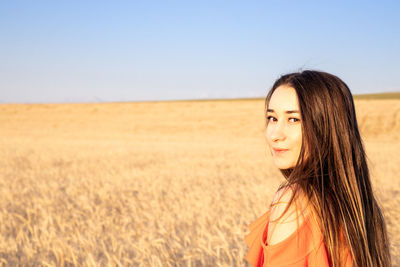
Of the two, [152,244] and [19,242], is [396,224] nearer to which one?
[152,244]

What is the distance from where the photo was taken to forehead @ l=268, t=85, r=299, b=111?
54.2 inches

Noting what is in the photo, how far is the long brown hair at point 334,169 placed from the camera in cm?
120

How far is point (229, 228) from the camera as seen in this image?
13.6ft

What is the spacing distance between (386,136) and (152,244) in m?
25.2

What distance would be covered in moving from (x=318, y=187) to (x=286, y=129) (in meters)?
0.27

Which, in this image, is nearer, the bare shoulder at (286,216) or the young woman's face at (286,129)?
the bare shoulder at (286,216)

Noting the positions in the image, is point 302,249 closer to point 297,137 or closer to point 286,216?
point 286,216

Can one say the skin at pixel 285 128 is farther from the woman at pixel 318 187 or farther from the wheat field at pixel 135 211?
the wheat field at pixel 135 211

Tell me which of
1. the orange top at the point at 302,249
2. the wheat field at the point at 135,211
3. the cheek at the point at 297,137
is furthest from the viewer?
the wheat field at the point at 135,211

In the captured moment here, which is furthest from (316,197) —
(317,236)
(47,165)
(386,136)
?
(386,136)

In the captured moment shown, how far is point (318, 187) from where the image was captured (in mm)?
1226

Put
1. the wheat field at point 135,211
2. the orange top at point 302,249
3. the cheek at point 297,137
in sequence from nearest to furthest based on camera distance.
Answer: the orange top at point 302,249, the cheek at point 297,137, the wheat field at point 135,211

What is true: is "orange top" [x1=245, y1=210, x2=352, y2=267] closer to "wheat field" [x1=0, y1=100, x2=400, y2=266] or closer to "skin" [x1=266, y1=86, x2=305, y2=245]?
"skin" [x1=266, y1=86, x2=305, y2=245]

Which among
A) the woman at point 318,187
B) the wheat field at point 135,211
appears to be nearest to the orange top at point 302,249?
the woman at point 318,187
